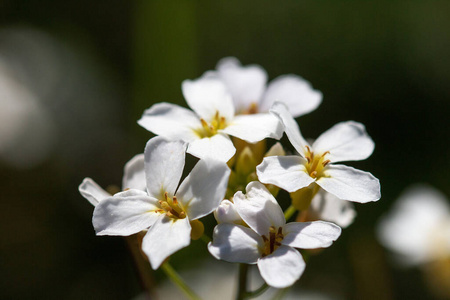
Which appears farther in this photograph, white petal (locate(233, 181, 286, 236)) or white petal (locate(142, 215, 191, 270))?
white petal (locate(233, 181, 286, 236))

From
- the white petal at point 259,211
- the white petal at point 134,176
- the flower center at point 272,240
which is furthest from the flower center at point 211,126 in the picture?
the flower center at point 272,240

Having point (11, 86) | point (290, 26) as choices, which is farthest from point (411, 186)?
point (11, 86)

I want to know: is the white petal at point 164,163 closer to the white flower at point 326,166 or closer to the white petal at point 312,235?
the white flower at point 326,166

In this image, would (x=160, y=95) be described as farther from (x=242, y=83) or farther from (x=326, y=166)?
(x=326, y=166)

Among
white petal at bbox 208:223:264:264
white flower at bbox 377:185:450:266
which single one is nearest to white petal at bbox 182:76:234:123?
white petal at bbox 208:223:264:264

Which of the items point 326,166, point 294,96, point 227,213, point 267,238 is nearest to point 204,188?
point 227,213

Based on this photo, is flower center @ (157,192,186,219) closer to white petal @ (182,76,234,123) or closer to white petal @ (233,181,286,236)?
white petal @ (233,181,286,236)

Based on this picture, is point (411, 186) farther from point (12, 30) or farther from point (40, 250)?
point (12, 30)

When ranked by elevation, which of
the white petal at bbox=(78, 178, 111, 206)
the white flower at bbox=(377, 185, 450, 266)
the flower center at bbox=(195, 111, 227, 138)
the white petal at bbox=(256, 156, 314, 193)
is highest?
the flower center at bbox=(195, 111, 227, 138)
